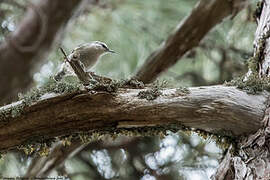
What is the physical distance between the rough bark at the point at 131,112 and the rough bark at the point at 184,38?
0.69m

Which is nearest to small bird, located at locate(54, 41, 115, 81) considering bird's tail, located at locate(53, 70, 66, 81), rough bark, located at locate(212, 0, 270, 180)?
bird's tail, located at locate(53, 70, 66, 81)

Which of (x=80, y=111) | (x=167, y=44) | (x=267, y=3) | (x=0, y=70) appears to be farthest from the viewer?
(x=167, y=44)

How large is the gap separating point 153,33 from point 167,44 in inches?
20.1

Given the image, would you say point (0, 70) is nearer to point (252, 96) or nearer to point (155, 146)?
point (252, 96)

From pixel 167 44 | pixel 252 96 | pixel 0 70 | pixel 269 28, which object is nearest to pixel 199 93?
pixel 252 96

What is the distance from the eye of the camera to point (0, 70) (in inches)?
43.6

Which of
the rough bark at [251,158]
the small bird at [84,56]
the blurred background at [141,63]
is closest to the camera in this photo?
the rough bark at [251,158]

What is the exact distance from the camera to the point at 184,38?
172 cm

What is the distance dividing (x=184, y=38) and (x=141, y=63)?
37 centimetres

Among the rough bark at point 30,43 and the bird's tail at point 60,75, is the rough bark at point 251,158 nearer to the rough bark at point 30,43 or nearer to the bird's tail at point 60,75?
the bird's tail at point 60,75

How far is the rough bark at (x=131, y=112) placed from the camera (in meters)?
0.98

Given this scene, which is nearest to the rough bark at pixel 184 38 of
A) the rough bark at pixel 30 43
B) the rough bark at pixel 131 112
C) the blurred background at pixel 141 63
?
the blurred background at pixel 141 63

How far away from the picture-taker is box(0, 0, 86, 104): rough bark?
1127 millimetres

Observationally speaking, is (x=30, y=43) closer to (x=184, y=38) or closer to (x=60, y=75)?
(x=60, y=75)
